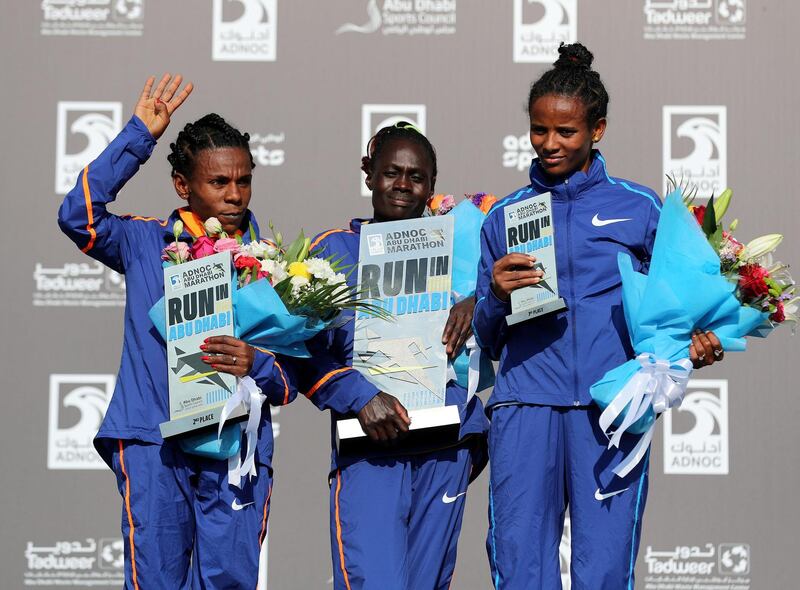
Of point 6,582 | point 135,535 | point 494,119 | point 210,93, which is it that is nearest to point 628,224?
point 135,535

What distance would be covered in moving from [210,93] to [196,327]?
6.40 feet

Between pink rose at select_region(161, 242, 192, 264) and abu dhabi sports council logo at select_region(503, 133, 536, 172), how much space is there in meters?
1.92

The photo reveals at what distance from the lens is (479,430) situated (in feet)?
12.2

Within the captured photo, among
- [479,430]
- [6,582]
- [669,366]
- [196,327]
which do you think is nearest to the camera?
[669,366]

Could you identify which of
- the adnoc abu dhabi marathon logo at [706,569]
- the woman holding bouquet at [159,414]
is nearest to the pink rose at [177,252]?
the woman holding bouquet at [159,414]

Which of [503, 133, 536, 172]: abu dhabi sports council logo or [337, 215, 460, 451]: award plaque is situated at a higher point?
[503, 133, 536, 172]: abu dhabi sports council logo

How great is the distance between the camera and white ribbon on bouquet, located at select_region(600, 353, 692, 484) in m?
3.18

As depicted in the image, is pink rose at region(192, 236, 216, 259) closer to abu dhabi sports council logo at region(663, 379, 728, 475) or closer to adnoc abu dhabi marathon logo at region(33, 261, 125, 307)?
adnoc abu dhabi marathon logo at region(33, 261, 125, 307)

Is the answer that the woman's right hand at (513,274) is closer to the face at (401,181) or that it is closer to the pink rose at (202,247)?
the face at (401,181)

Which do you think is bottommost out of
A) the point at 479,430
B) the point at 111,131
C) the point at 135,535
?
the point at 135,535

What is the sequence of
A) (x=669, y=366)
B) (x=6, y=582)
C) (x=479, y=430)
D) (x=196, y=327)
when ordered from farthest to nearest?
1. (x=6, y=582)
2. (x=479, y=430)
3. (x=196, y=327)
4. (x=669, y=366)

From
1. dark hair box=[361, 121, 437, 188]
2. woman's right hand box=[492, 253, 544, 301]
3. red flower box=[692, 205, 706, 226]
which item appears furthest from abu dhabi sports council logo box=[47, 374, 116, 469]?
red flower box=[692, 205, 706, 226]

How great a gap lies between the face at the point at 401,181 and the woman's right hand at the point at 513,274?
0.57 m

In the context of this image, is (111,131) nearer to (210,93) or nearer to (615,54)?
(210,93)
